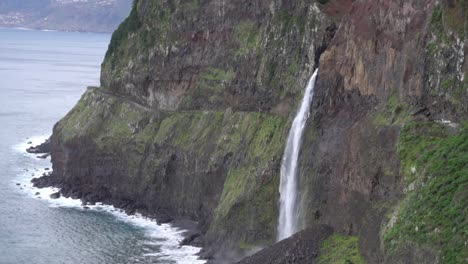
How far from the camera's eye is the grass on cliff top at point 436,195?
39.3 m

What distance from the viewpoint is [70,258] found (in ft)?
205

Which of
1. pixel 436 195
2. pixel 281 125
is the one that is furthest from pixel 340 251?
pixel 281 125

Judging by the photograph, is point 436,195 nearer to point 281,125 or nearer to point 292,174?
point 292,174

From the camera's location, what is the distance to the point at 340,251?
50094mm

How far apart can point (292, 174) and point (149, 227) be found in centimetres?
1666

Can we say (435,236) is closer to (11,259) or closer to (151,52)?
(11,259)

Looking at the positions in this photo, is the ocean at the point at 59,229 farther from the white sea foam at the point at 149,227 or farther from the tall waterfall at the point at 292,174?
the tall waterfall at the point at 292,174

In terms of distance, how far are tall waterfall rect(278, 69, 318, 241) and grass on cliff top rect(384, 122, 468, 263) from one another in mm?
13467

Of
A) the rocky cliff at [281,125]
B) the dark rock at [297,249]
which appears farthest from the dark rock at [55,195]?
the dark rock at [297,249]

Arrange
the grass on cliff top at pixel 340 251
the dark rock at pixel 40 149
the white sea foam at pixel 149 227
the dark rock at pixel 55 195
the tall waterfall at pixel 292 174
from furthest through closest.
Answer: the dark rock at pixel 40 149, the dark rock at pixel 55 195, the white sea foam at pixel 149 227, the tall waterfall at pixel 292 174, the grass on cliff top at pixel 340 251

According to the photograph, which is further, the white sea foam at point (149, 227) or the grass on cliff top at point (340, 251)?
the white sea foam at point (149, 227)

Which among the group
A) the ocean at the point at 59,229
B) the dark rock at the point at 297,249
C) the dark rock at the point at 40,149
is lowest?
the ocean at the point at 59,229

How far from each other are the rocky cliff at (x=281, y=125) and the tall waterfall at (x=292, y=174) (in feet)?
3.44

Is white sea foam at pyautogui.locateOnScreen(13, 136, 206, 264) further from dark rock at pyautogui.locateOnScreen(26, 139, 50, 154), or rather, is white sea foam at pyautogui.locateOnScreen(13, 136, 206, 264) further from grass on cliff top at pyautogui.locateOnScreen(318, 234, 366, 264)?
grass on cliff top at pyautogui.locateOnScreen(318, 234, 366, 264)
